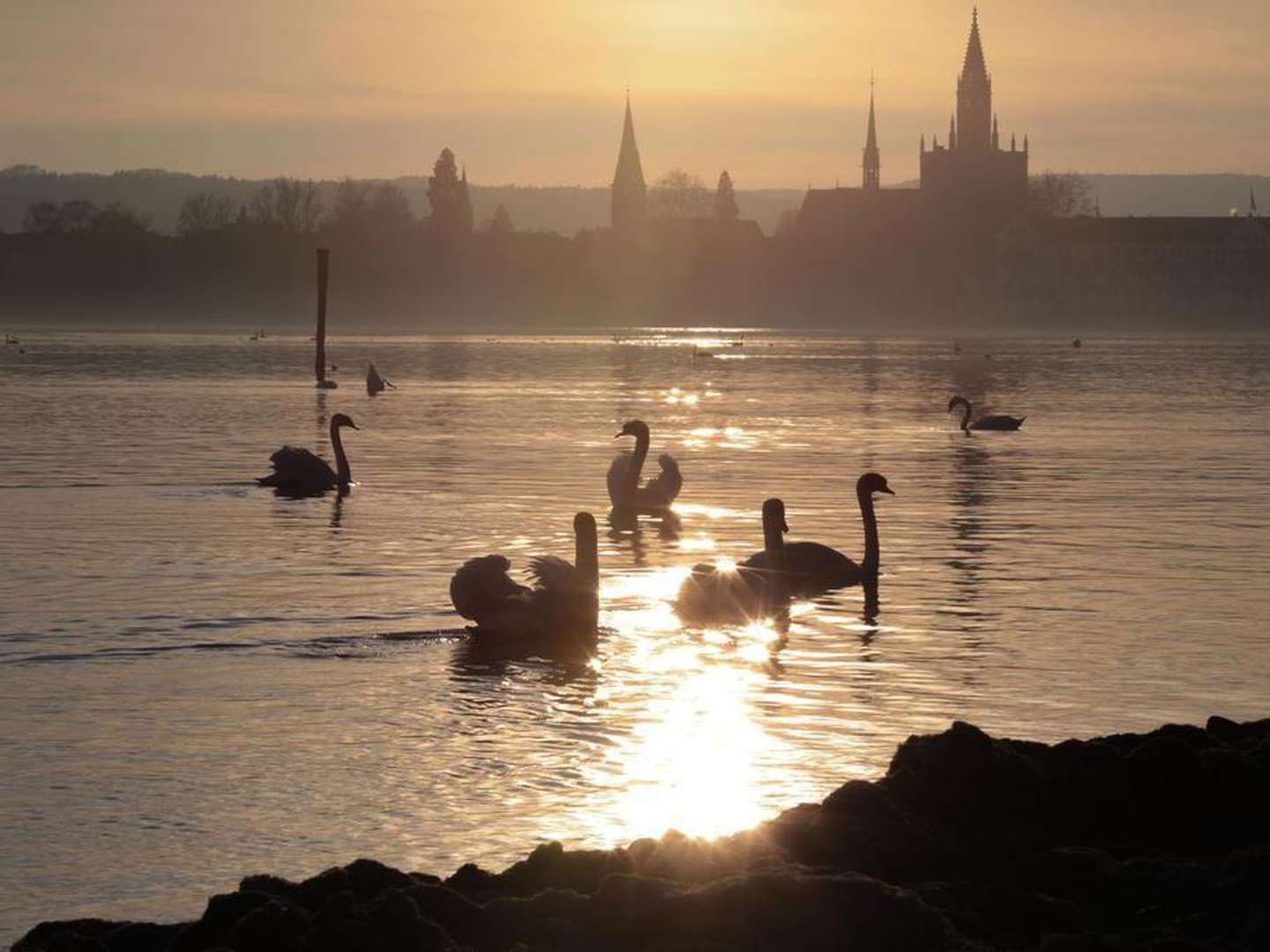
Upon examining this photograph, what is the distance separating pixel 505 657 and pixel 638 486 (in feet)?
36.6

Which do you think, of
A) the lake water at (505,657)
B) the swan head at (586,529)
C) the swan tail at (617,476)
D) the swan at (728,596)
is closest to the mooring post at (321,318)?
the lake water at (505,657)

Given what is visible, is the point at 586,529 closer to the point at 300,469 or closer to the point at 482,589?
the point at 482,589

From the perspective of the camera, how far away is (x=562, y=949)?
9.42m

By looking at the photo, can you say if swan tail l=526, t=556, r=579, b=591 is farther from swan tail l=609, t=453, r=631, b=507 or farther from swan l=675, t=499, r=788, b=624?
swan tail l=609, t=453, r=631, b=507

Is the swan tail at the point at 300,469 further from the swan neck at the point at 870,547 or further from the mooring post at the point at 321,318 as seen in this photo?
the mooring post at the point at 321,318

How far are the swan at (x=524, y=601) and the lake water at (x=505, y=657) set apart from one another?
1.23 ft

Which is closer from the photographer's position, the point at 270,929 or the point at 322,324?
the point at 270,929

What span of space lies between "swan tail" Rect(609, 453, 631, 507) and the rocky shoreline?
16058 mm

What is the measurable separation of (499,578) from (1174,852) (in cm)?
820

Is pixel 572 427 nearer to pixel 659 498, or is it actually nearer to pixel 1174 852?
pixel 659 498

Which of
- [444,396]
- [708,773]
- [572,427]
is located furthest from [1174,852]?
[444,396]

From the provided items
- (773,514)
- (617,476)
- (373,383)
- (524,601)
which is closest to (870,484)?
(773,514)

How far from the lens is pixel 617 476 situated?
2856 centimetres

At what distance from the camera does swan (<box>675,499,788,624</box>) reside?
19.5m
